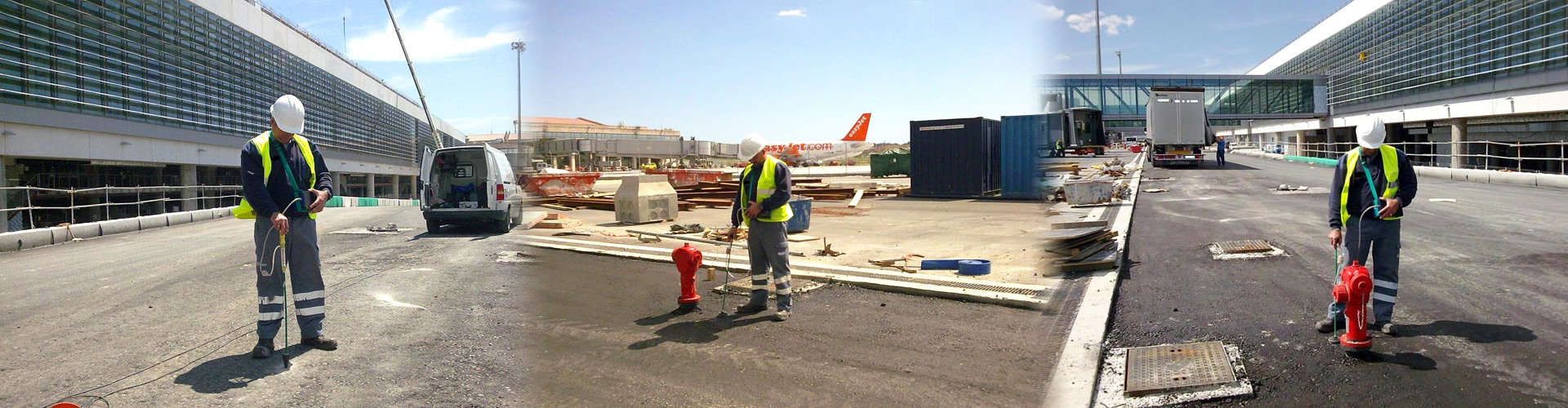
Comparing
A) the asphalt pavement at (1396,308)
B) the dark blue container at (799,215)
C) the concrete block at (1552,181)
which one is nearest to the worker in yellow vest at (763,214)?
the asphalt pavement at (1396,308)

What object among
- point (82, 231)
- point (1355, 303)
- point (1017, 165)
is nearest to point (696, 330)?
point (1355, 303)

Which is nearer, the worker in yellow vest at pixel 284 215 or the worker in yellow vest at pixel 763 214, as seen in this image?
the worker in yellow vest at pixel 284 215

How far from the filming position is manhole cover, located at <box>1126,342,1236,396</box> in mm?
4141

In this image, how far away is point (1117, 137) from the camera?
192ft

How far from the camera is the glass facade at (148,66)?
2027 centimetres

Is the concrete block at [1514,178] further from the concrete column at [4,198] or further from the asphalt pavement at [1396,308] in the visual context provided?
the concrete column at [4,198]

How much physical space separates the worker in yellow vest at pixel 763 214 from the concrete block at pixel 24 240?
1109 centimetres

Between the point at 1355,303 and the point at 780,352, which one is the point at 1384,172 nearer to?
the point at 1355,303

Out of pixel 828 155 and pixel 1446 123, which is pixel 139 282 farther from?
pixel 828 155

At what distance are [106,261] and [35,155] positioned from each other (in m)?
14.9

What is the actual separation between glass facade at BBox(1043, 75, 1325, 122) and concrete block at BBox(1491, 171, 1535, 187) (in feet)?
98.2

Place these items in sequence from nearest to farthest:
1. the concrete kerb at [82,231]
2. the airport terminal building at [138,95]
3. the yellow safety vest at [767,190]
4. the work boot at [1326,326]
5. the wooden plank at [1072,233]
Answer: the work boot at [1326,326] → the yellow safety vest at [767,190] → the wooden plank at [1072,233] → the concrete kerb at [82,231] → the airport terminal building at [138,95]

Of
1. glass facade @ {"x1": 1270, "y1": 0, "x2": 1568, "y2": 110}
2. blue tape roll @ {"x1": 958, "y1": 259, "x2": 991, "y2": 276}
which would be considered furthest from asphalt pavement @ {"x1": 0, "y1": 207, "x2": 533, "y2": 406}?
glass facade @ {"x1": 1270, "y1": 0, "x2": 1568, "y2": 110}

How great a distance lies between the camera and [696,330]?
5.23 m
